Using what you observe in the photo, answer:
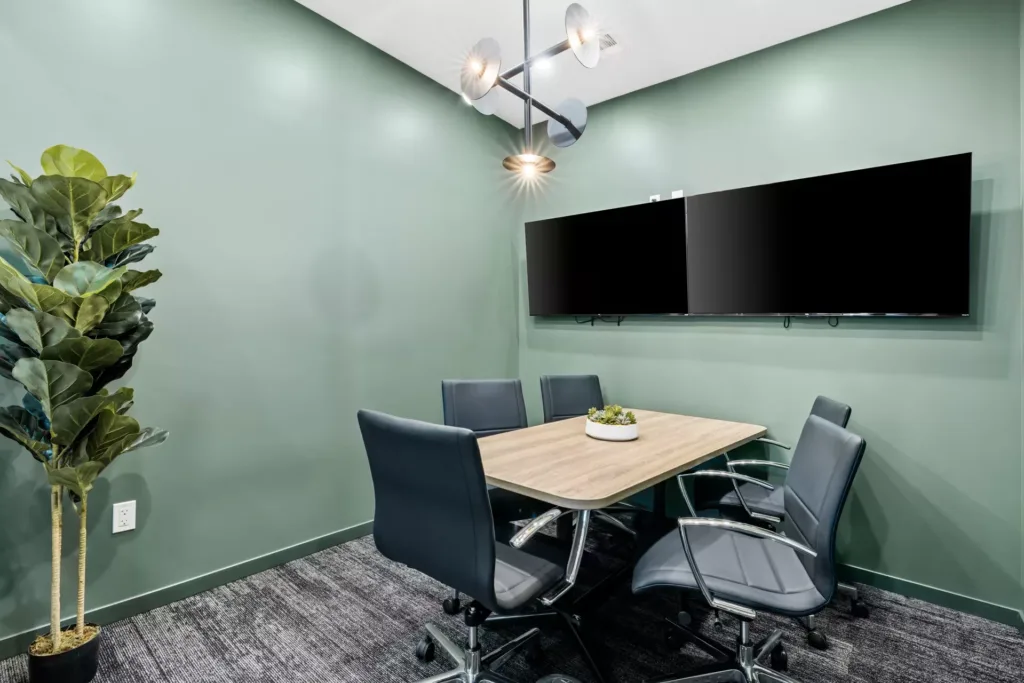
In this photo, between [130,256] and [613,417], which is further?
[613,417]

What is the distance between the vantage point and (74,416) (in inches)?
65.7

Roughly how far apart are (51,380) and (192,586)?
1345 millimetres

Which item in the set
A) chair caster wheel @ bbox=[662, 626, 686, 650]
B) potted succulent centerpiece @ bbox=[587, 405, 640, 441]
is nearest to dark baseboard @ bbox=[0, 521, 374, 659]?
potted succulent centerpiece @ bbox=[587, 405, 640, 441]

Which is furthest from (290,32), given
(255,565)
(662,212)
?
(255,565)

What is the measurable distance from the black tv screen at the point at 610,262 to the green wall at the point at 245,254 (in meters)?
0.75

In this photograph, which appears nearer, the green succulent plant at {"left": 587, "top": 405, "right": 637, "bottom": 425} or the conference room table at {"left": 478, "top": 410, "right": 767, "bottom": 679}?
the conference room table at {"left": 478, "top": 410, "right": 767, "bottom": 679}

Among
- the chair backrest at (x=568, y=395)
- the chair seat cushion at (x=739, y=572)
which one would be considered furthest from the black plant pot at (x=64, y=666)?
the chair backrest at (x=568, y=395)

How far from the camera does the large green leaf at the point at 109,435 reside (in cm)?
178

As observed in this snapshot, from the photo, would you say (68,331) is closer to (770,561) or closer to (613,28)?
(770,561)

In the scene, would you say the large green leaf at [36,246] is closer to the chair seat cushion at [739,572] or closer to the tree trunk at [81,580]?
the tree trunk at [81,580]

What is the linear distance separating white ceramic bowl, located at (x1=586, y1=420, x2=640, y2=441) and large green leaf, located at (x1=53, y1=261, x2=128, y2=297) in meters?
1.97

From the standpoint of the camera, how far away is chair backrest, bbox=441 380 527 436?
283 cm

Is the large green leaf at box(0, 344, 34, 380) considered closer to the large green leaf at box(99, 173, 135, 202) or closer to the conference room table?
the large green leaf at box(99, 173, 135, 202)

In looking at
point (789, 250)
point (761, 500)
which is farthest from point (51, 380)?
point (789, 250)
